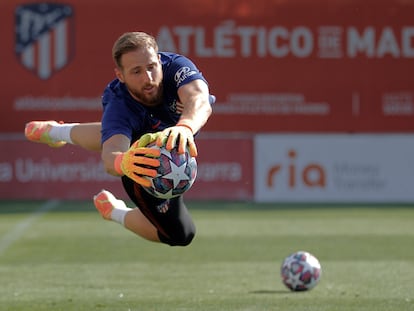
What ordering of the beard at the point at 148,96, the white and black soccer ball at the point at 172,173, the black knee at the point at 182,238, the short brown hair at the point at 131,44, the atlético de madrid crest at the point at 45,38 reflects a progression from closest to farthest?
the white and black soccer ball at the point at 172,173 < the short brown hair at the point at 131,44 < the beard at the point at 148,96 < the black knee at the point at 182,238 < the atlético de madrid crest at the point at 45,38

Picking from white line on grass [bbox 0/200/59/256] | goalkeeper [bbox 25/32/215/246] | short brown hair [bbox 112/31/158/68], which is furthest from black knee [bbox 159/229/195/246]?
white line on grass [bbox 0/200/59/256]

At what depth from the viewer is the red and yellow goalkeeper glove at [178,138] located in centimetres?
688

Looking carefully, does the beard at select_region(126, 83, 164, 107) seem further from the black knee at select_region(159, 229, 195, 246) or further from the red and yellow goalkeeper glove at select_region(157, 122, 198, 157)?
the black knee at select_region(159, 229, 195, 246)

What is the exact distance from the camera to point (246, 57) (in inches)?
873

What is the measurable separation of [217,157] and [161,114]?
1351 cm

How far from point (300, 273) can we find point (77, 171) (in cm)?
1201

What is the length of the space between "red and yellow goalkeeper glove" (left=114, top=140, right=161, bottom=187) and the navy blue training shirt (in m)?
0.74

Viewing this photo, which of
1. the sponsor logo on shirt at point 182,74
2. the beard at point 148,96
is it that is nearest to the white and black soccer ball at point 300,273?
the beard at point 148,96

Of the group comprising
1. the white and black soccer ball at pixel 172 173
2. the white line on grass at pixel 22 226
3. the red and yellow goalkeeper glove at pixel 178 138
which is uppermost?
the red and yellow goalkeeper glove at pixel 178 138

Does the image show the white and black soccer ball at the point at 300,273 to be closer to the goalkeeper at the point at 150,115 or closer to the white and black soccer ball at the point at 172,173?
the goalkeeper at the point at 150,115

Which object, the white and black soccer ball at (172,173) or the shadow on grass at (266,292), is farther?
the shadow on grass at (266,292)

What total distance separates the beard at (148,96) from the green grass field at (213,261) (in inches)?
70.3

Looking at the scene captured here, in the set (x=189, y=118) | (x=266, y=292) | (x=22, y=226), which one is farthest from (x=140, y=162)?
(x=22, y=226)

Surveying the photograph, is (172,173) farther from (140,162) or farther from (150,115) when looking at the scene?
(150,115)
